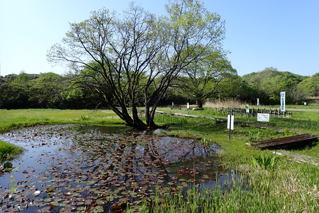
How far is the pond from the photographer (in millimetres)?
4155

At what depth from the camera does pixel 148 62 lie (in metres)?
13.1

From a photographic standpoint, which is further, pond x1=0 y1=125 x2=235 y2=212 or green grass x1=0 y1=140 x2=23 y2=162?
green grass x1=0 y1=140 x2=23 y2=162

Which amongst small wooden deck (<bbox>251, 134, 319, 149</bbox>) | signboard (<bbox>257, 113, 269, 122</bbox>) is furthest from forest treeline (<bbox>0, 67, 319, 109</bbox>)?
small wooden deck (<bbox>251, 134, 319, 149</bbox>)

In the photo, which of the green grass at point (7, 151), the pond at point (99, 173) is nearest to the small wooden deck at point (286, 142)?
the pond at point (99, 173)

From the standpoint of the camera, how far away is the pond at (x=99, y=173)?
13.6 feet

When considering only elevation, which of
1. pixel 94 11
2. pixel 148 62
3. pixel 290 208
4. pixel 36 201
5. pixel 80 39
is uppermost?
pixel 94 11

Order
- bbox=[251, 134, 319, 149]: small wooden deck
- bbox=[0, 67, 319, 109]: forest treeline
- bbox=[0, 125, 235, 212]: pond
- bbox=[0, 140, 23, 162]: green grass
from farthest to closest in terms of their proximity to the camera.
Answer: bbox=[0, 67, 319, 109]: forest treeline < bbox=[251, 134, 319, 149]: small wooden deck < bbox=[0, 140, 23, 162]: green grass < bbox=[0, 125, 235, 212]: pond

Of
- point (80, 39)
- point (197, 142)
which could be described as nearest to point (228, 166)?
point (197, 142)

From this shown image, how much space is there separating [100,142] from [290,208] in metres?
8.02

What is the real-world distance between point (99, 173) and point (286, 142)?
22.8ft

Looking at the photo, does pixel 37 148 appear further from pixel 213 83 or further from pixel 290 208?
pixel 213 83

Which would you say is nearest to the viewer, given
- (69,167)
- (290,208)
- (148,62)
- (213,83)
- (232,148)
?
(290,208)

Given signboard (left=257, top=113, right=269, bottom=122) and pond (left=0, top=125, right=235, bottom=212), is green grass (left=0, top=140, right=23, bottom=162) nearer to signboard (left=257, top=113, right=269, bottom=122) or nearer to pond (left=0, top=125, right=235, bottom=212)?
pond (left=0, top=125, right=235, bottom=212)

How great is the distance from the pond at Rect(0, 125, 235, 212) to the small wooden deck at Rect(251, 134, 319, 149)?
1.82 metres
